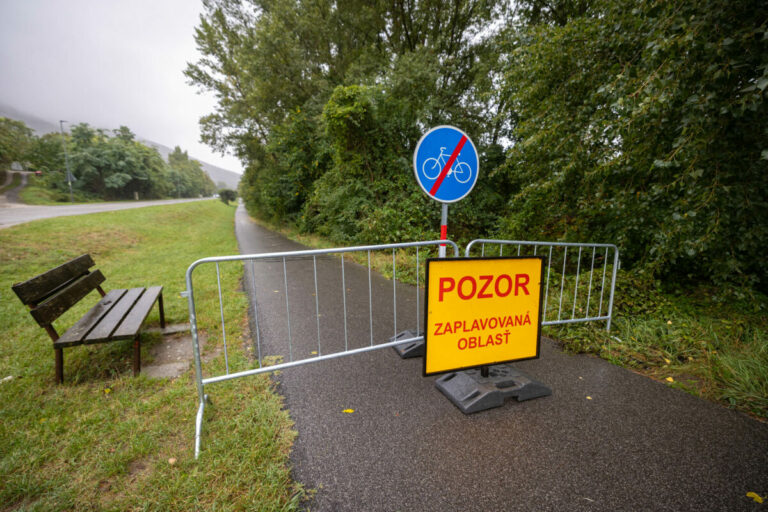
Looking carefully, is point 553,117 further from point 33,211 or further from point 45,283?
point 33,211

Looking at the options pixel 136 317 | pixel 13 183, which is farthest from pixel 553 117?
pixel 13 183

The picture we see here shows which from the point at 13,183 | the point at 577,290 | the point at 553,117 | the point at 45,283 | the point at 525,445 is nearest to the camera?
A: the point at 525,445

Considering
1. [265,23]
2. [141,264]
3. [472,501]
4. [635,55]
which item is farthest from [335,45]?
[472,501]

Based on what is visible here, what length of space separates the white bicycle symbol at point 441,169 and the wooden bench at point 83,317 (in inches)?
129

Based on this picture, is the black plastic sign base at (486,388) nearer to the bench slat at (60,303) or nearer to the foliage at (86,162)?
the bench slat at (60,303)

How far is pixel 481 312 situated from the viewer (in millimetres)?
2525

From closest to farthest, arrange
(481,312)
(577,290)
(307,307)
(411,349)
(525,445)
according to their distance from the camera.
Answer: (525,445)
(481,312)
(411,349)
(577,290)
(307,307)

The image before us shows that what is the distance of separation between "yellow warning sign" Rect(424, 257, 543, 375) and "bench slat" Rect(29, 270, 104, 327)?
339 centimetres

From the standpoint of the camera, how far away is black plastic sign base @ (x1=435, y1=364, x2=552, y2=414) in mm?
2551

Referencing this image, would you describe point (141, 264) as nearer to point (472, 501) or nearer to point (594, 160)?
point (472, 501)

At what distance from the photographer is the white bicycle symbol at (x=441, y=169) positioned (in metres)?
3.26

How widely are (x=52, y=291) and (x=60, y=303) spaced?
273mm

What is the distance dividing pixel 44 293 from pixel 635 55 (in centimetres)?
704

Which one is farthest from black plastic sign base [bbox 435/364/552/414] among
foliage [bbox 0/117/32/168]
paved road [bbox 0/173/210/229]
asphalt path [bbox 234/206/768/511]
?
foliage [bbox 0/117/32/168]
